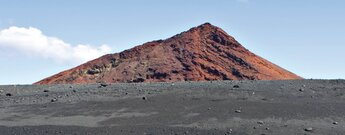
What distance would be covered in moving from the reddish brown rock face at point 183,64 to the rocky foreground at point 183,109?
1192 cm

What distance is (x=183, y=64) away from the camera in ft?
102

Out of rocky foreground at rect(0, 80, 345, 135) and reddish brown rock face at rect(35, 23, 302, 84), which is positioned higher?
reddish brown rock face at rect(35, 23, 302, 84)

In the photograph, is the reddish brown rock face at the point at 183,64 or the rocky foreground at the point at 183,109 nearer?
the rocky foreground at the point at 183,109

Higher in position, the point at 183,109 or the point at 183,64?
the point at 183,64

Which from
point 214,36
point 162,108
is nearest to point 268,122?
point 162,108

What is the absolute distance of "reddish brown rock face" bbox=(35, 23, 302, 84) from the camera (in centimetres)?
2973

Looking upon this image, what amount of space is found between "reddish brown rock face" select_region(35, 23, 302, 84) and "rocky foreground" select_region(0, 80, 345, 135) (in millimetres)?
11922

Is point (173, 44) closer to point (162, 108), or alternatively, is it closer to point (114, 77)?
point (114, 77)

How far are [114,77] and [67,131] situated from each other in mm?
16925

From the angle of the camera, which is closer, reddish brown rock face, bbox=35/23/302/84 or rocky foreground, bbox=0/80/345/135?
rocky foreground, bbox=0/80/345/135

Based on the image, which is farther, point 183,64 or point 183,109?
point 183,64

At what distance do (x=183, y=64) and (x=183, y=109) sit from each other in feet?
56.5

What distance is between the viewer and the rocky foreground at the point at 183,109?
12.6 m

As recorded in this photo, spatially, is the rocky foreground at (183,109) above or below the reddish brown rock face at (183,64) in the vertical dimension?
below
